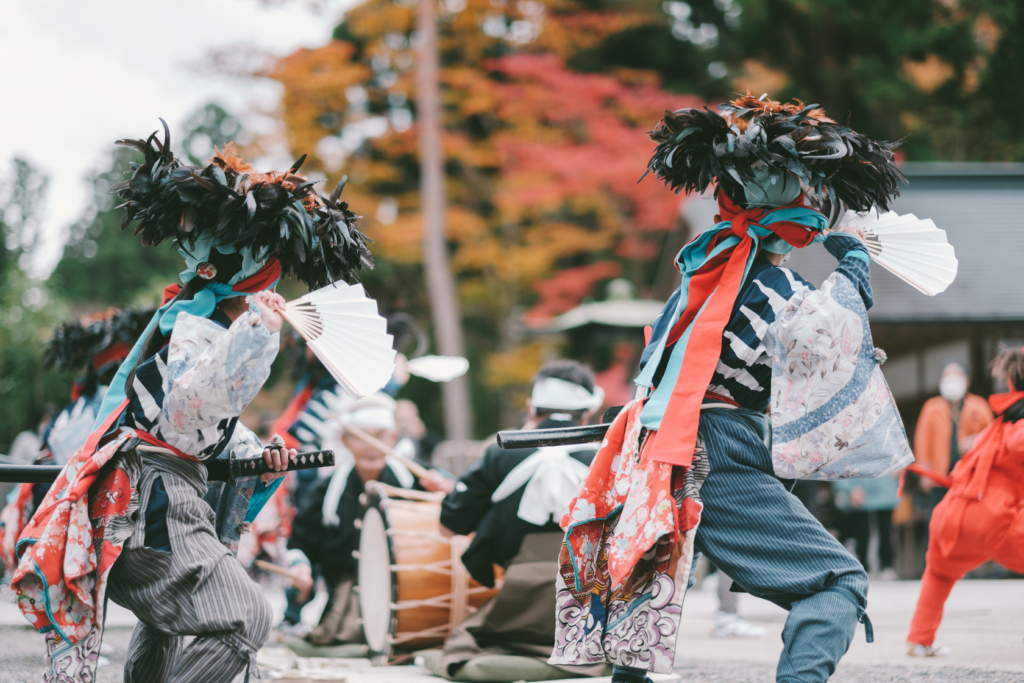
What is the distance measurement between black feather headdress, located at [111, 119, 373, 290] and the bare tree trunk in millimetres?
10410

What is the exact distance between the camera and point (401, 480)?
5.49m

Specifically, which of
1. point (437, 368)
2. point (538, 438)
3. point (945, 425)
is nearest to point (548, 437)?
point (538, 438)

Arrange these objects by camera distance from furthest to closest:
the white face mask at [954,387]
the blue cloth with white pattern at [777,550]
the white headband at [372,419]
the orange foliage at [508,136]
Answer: the orange foliage at [508,136]
the white face mask at [954,387]
the white headband at [372,419]
the blue cloth with white pattern at [777,550]

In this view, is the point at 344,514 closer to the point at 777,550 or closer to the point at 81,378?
the point at 81,378

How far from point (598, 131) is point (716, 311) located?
11908mm

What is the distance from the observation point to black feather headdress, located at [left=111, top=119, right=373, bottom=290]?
2.66 meters

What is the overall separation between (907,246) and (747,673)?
2.33 metres

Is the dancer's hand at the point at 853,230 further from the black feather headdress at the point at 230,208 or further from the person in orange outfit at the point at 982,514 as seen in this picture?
the person in orange outfit at the point at 982,514

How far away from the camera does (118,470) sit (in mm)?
2588

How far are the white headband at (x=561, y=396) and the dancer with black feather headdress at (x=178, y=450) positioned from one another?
1734 millimetres

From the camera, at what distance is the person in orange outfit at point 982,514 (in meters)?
4.24

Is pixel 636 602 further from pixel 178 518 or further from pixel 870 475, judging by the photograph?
pixel 178 518

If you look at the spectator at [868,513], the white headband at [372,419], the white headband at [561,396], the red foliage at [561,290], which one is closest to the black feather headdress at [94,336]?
the white headband at [372,419]

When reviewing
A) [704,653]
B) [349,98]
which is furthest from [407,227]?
[704,653]
